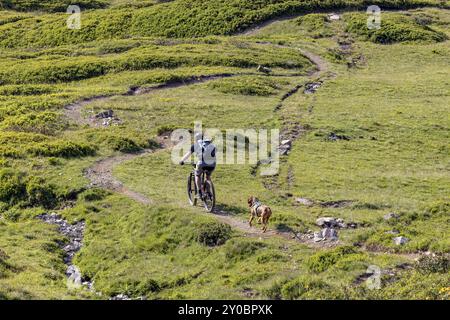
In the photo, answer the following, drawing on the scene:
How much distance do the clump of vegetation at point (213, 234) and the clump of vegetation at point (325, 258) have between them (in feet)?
12.4

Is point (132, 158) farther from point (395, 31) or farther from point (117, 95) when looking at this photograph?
point (395, 31)

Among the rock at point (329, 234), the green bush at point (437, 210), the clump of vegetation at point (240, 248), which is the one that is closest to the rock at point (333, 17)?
the green bush at point (437, 210)

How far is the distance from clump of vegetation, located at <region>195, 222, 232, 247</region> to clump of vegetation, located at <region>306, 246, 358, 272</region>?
12.4ft

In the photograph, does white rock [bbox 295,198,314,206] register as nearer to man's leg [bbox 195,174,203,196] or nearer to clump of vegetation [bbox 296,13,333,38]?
→ man's leg [bbox 195,174,203,196]

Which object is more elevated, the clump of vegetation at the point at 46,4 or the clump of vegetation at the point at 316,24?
the clump of vegetation at the point at 46,4

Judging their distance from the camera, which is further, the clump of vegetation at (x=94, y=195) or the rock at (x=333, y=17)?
the rock at (x=333, y=17)

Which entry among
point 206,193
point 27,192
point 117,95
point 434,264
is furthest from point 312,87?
point 434,264

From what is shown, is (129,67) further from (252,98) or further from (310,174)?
(310,174)

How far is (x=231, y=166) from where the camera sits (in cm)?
3753

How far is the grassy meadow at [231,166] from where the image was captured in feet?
72.1

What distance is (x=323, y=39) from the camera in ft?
267

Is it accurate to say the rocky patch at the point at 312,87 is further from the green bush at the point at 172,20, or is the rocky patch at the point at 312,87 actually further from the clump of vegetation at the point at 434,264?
the clump of vegetation at the point at 434,264
